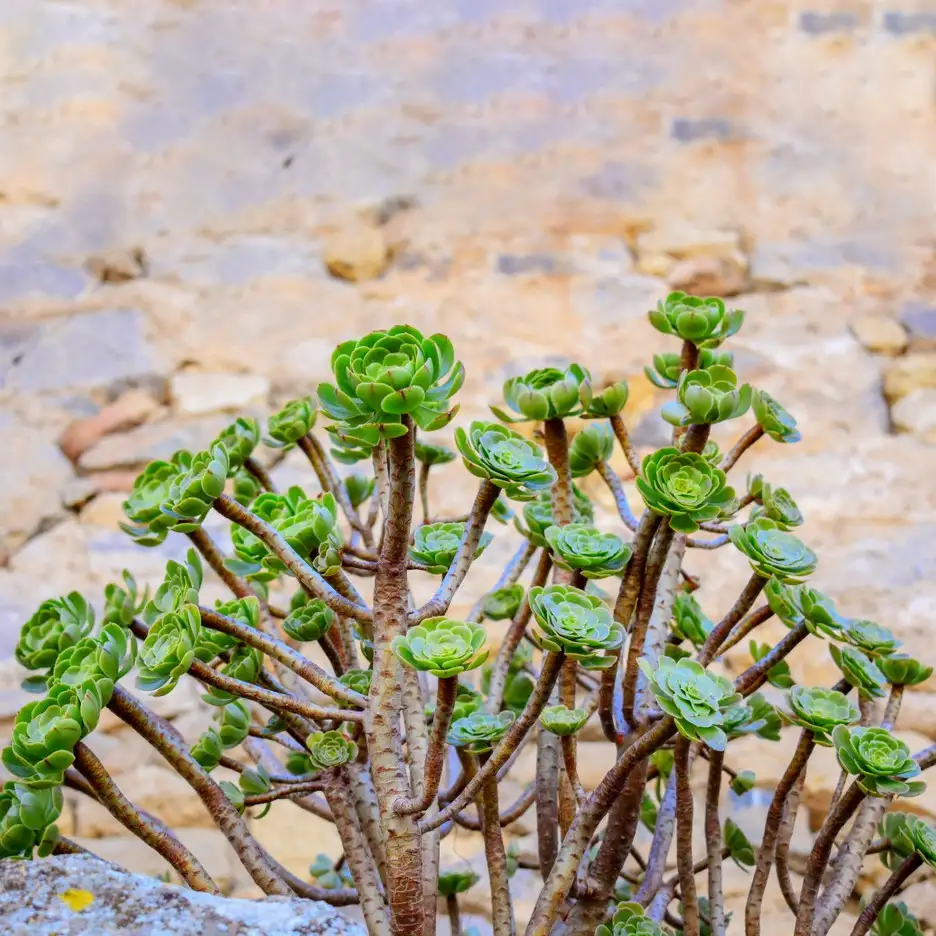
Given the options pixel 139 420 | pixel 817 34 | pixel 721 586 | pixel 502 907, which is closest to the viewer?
pixel 502 907

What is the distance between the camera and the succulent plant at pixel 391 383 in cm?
43

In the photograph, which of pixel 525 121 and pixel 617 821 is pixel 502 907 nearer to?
pixel 617 821

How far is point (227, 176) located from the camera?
1763 mm

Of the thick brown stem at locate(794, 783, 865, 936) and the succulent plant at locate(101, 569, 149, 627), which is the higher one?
the succulent plant at locate(101, 569, 149, 627)

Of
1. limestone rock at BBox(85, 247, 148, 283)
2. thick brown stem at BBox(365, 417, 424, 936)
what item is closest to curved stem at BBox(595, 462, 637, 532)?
thick brown stem at BBox(365, 417, 424, 936)

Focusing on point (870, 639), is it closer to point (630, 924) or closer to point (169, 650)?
point (630, 924)

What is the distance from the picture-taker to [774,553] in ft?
1.73

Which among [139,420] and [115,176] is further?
[115,176]

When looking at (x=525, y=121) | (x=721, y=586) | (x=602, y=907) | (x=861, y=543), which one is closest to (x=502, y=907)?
(x=602, y=907)

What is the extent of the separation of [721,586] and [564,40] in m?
1.13

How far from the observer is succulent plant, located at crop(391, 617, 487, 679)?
16.6 inches

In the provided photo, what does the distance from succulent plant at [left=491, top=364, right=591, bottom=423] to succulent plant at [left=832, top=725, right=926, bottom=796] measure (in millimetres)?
249

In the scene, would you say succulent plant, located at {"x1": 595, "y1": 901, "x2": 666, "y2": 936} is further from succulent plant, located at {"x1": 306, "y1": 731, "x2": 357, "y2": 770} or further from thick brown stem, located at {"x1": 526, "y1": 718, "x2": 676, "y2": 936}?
succulent plant, located at {"x1": 306, "y1": 731, "x2": 357, "y2": 770}

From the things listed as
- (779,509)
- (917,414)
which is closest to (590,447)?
(779,509)
